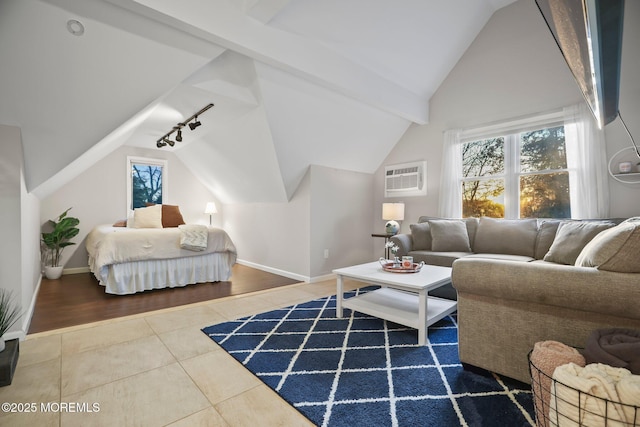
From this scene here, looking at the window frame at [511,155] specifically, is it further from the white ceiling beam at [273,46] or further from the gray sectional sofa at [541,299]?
the gray sectional sofa at [541,299]

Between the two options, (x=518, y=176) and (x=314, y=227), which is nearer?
(x=518, y=176)

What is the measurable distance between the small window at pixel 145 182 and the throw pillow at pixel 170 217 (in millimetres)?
907

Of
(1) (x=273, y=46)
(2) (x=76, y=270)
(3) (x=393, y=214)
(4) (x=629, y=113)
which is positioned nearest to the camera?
(1) (x=273, y=46)

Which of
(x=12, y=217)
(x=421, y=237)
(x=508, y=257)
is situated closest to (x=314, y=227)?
(x=421, y=237)

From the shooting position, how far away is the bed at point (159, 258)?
344 cm

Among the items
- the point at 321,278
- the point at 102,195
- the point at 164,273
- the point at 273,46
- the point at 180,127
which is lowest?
the point at 321,278

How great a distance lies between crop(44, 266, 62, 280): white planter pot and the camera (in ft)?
14.6

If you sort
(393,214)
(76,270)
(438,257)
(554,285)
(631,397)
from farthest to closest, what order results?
(76,270) → (393,214) → (438,257) → (554,285) → (631,397)

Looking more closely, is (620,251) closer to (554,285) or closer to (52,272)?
(554,285)

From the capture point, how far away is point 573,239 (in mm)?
2732

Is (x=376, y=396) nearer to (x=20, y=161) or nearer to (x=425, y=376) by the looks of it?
(x=425, y=376)

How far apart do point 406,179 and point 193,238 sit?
3234mm

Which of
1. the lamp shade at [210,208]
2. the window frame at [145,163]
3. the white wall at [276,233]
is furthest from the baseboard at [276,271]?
the window frame at [145,163]

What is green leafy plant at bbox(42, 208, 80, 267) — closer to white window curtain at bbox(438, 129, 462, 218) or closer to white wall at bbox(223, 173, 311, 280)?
white wall at bbox(223, 173, 311, 280)
